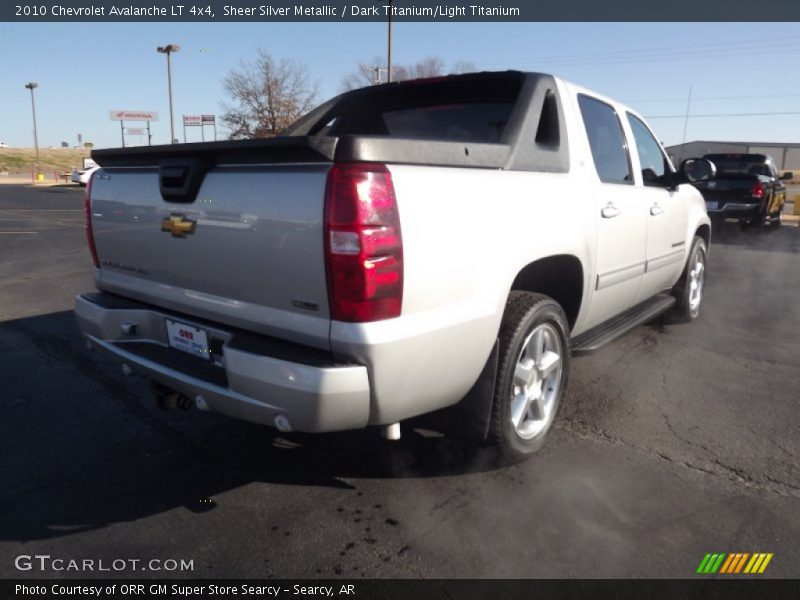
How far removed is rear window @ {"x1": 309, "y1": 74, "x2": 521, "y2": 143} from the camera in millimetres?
3486

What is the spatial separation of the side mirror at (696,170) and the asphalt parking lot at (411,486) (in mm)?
1531

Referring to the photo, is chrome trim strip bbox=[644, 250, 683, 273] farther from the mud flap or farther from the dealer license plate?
the dealer license plate

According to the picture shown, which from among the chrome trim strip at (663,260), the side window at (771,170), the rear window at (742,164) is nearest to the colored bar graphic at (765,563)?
the chrome trim strip at (663,260)

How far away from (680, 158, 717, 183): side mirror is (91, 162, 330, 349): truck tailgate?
3735 millimetres

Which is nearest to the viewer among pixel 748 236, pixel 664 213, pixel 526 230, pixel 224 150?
pixel 224 150

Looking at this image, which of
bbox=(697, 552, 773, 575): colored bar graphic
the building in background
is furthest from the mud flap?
the building in background

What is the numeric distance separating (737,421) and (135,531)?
335 cm

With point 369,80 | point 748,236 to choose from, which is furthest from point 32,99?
point 748,236

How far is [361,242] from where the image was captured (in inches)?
80.6

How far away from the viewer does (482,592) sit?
2.15 m

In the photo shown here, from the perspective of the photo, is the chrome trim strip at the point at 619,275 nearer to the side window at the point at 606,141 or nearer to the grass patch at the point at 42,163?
the side window at the point at 606,141

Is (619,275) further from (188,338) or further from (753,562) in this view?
(188,338)

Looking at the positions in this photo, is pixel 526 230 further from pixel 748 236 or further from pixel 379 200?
pixel 748 236

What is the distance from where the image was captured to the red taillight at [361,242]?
80.7 inches
